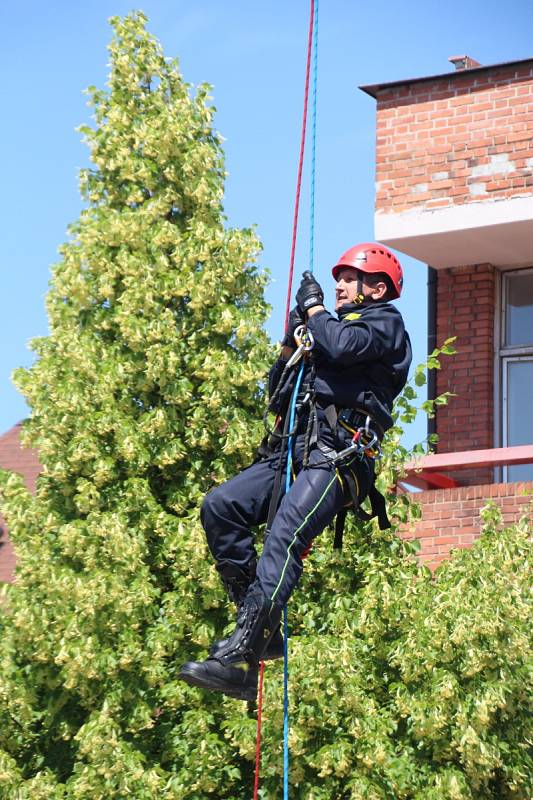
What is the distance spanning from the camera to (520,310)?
15117mm

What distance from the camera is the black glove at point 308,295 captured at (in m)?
7.28

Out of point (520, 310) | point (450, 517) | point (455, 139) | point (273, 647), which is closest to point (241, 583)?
point (273, 647)

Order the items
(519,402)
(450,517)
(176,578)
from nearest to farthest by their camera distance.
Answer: (176,578) < (450,517) < (519,402)

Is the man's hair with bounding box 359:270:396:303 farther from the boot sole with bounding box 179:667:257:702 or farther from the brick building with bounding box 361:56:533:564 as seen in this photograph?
the brick building with bounding box 361:56:533:564

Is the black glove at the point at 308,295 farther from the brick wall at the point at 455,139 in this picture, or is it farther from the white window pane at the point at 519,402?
the white window pane at the point at 519,402

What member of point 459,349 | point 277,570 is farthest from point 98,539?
point 277,570

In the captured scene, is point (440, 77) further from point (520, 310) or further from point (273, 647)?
point (273, 647)

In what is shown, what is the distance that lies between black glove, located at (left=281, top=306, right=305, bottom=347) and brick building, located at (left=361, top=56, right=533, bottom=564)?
634 centimetres

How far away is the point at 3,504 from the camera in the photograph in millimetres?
12875

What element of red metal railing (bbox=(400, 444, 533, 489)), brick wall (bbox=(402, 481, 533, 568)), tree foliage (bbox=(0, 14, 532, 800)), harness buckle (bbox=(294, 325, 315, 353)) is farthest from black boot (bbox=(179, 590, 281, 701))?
brick wall (bbox=(402, 481, 533, 568))

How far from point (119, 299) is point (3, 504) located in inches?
76.5

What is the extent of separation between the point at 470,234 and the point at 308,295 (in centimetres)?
749

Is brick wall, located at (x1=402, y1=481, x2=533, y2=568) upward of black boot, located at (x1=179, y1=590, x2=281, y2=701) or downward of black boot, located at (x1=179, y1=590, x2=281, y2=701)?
upward

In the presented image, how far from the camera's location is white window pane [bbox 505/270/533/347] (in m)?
15.0
